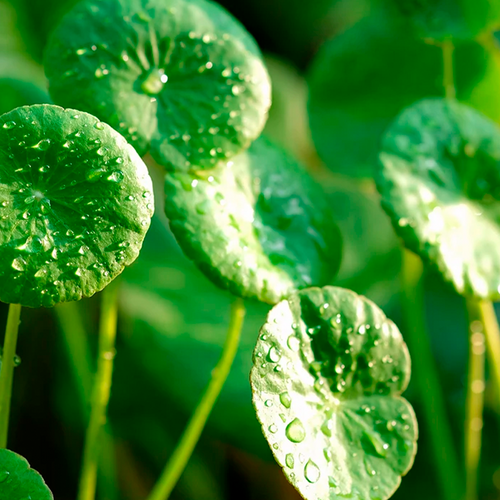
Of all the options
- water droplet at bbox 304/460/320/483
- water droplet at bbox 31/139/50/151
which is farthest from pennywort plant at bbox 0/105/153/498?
water droplet at bbox 304/460/320/483

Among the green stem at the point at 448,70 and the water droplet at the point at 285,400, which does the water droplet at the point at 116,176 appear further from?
the green stem at the point at 448,70

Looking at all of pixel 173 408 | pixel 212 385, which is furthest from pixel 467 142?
pixel 173 408

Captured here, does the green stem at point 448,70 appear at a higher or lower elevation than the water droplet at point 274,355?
higher

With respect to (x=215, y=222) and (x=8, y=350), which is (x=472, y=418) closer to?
(x=215, y=222)

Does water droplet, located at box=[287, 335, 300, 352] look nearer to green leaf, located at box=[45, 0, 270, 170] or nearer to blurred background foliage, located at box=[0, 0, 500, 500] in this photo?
green leaf, located at box=[45, 0, 270, 170]

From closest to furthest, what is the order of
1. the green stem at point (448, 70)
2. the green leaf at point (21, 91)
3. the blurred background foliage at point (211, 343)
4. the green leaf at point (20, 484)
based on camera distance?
the green leaf at point (20, 484) < the green leaf at point (21, 91) < the green stem at point (448, 70) < the blurred background foliage at point (211, 343)

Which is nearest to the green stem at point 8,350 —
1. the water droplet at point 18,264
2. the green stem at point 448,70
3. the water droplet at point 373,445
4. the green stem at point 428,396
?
the water droplet at point 18,264

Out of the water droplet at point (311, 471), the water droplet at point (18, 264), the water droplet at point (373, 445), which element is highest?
the water droplet at point (18, 264)
